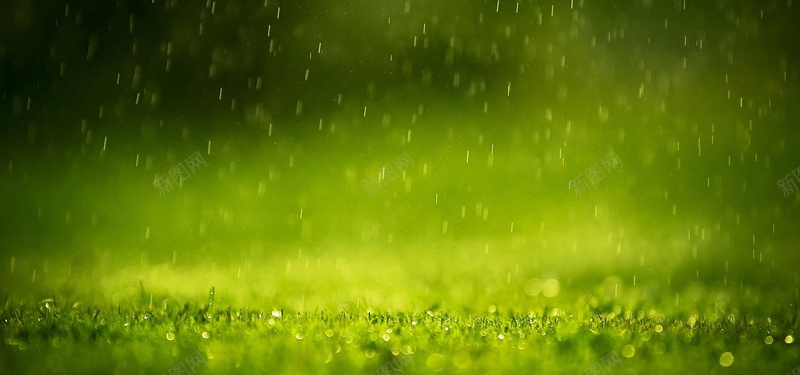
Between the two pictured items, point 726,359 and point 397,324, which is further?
point 397,324

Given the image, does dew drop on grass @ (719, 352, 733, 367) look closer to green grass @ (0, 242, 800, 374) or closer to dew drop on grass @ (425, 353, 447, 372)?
green grass @ (0, 242, 800, 374)

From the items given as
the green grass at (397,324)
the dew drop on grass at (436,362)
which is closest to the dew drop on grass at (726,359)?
the green grass at (397,324)

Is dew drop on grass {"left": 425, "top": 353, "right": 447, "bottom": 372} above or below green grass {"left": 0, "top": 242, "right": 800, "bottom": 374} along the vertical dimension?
below

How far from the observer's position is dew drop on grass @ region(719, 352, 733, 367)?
4040 mm

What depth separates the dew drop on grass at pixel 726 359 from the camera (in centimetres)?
404

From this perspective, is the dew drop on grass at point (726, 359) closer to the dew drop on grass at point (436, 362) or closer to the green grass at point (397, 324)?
the green grass at point (397, 324)

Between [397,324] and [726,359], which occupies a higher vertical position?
[397,324]

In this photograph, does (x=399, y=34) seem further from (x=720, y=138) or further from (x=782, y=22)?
(x=782, y=22)

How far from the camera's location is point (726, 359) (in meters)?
4.08

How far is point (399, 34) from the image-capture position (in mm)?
9883

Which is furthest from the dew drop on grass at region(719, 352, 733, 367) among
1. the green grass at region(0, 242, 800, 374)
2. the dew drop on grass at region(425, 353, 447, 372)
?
the dew drop on grass at region(425, 353, 447, 372)

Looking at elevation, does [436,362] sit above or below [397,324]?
below

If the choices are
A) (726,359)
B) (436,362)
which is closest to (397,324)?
(436,362)

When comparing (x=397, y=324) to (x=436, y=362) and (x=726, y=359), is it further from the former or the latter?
(x=726, y=359)
